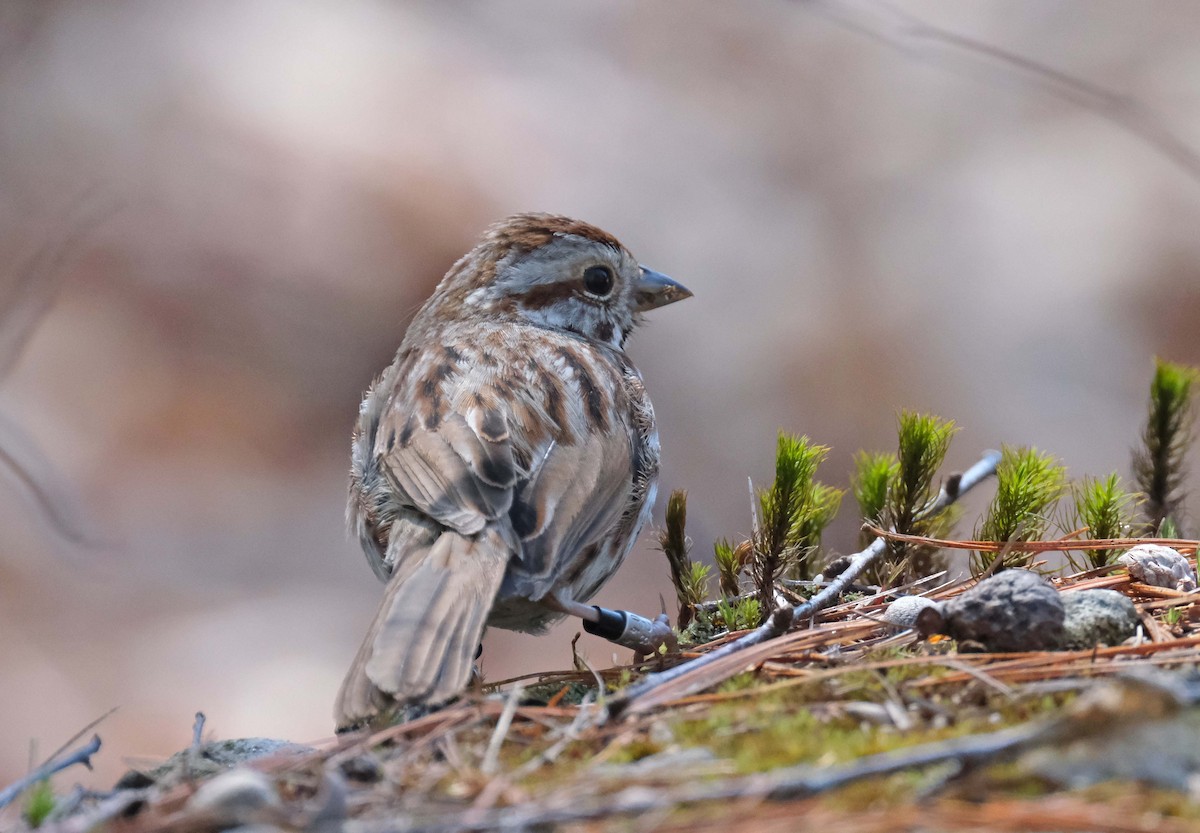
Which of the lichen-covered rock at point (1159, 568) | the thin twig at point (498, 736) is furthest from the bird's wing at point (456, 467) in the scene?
the lichen-covered rock at point (1159, 568)

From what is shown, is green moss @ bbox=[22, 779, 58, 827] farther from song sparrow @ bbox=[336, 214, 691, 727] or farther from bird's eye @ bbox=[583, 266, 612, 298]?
bird's eye @ bbox=[583, 266, 612, 298]

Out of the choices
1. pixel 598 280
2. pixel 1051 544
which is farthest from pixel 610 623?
pixel 598 280

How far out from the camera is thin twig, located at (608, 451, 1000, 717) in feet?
7.81

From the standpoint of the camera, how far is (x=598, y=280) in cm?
459

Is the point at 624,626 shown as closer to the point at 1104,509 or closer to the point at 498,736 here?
the point at 498,736

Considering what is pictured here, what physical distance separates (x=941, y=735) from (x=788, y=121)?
7.06m

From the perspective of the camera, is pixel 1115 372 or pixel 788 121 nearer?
pixel 1115 372

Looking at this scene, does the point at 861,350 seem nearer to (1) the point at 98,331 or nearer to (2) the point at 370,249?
(2) the point at 370,249

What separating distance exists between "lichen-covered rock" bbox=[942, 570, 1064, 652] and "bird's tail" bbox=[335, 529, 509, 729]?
3.72 feet

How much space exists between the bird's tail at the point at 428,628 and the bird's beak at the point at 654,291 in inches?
76.7

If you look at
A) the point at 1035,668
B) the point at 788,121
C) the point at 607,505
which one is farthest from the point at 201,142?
the point at 1035,668

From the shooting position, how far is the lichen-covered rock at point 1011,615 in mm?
2525

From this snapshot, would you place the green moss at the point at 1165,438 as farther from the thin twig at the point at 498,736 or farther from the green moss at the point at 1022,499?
the thin twig at the point at 498,736

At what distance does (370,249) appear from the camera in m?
7.49
